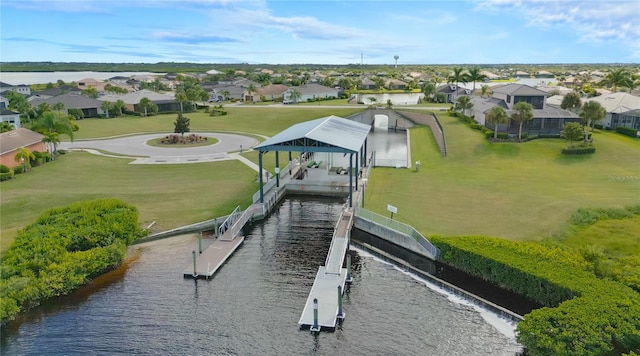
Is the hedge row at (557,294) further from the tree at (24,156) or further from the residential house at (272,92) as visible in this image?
the residential house at (272,92)

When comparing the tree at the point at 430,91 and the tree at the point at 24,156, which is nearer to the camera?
the tree at the point at 24,156

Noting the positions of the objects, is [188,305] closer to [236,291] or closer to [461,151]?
[236,291]

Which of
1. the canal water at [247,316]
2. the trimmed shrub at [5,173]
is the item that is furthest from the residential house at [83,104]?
the canal water at [247,316]

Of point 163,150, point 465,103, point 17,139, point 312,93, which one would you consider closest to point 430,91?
point 312,93

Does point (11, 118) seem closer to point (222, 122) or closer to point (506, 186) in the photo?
point (222, 122)

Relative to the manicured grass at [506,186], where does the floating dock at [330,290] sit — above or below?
below

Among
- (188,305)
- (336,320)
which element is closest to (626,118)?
(336,320)

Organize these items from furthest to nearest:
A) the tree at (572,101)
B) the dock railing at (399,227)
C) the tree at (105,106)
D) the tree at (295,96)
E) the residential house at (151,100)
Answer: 1. the tree at (295,96)
2. the residential house at (151,100)
3. the tree at (105,106)
4. the tree at (572,101)
5. the dock railing at (399,227)

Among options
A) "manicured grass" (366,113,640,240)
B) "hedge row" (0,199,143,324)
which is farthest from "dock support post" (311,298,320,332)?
"hedge row" (0,199,143,324)
